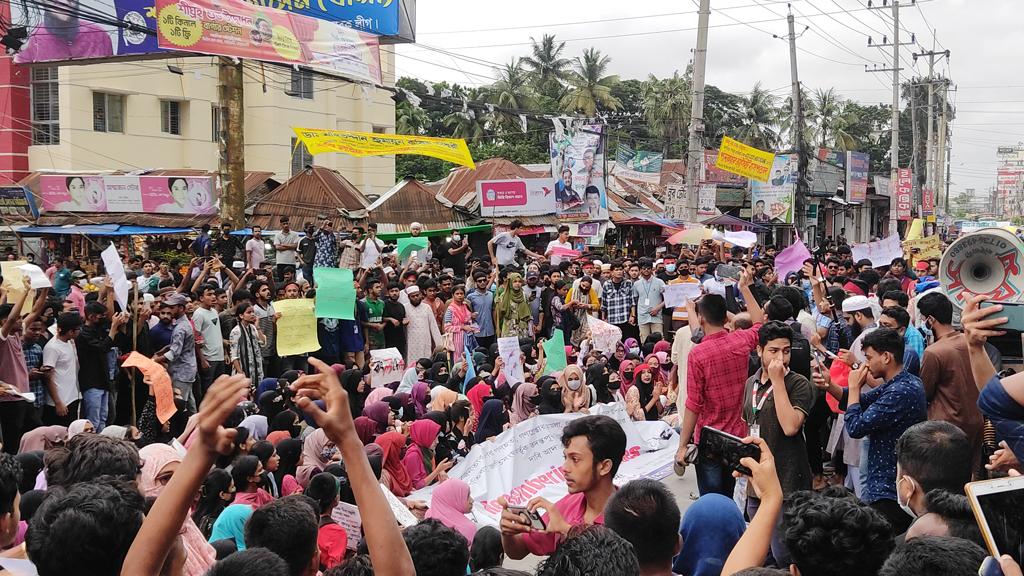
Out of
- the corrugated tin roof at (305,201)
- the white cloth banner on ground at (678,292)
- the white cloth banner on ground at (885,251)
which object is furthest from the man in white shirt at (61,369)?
the corrugated tin roof at (305,201)

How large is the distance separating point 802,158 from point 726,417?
29224 millimetres

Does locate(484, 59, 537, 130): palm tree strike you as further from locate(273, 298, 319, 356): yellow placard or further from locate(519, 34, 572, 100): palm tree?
locate(273, 298, 319, 356): yellow placard

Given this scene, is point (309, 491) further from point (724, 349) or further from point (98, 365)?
point (98, 365)

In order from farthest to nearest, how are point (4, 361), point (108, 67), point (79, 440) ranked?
point (108, 67) < point (4, 361) < point (79, 440)

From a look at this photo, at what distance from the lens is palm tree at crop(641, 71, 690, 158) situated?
5809 centimetres

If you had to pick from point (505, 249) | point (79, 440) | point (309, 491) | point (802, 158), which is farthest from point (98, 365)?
point (802, 158)

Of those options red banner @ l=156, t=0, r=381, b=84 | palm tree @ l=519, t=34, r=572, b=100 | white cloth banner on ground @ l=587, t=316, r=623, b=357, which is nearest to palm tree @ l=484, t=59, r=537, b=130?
palm tree @ l=519, t=34, r=572, b=100

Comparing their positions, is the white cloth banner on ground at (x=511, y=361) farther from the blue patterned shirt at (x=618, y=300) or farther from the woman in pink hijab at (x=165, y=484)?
the woman in pink hijab at (x=165, y=484)

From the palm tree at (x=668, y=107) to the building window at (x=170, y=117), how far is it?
104 feet

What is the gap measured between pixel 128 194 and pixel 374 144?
9315mm

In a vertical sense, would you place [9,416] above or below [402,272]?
below

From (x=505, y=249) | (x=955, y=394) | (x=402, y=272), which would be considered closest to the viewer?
(x=955, y=394)

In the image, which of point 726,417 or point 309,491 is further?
point 726,417

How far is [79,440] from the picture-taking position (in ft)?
12.6
